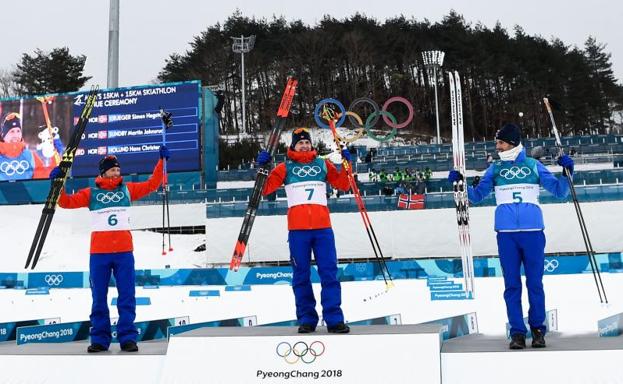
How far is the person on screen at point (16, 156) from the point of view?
27.8 metres

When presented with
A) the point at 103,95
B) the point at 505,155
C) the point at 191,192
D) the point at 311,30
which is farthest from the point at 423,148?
the point at 505,155

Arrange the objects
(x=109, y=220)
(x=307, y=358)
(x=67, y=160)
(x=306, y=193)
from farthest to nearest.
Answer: (x=67, y=160)
(x=109, y=220)
(x=306, y=193)
(x=307, y=358)

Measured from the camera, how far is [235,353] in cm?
520

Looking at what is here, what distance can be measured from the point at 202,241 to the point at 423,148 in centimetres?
1759

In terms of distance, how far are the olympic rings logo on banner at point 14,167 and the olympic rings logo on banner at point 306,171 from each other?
2427 centimetres

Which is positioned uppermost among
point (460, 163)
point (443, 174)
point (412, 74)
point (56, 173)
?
point (412, 74)

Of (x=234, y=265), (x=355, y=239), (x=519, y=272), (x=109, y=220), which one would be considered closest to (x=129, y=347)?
(x=109, y=220)

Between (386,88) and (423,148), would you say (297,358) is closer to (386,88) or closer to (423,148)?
(423,148)

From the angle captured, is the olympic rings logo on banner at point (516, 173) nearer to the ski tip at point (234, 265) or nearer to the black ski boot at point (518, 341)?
the black ski boot at point (518, 341)

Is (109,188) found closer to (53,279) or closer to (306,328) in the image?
(306,328)

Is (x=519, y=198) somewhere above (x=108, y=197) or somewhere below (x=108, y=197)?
below

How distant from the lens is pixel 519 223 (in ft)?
18.8

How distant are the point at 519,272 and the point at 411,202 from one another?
18552 mm

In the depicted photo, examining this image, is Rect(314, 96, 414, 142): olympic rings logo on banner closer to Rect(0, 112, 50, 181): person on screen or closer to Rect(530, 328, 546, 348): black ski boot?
Rect(530, 328, 546, 348): black ski boot
